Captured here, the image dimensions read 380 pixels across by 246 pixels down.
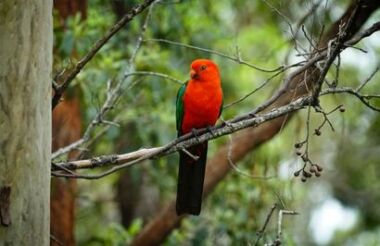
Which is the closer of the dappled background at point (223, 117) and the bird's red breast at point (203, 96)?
the bird's red breast at point (203, 96)

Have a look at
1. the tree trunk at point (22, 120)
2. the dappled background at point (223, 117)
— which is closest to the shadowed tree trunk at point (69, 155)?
the dappled background at point (223, 117)

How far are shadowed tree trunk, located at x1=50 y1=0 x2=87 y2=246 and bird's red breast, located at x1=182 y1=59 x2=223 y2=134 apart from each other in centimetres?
149

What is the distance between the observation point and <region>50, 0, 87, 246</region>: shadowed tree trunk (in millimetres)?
5906

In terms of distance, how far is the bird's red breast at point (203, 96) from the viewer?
15.4 ft

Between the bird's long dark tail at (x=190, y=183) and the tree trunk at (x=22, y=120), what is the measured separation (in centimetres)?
161

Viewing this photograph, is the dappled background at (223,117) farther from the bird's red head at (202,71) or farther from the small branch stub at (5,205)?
the small branch stub at (5,205)

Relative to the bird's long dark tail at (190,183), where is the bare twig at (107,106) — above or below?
above

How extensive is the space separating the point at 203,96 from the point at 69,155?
164 cm

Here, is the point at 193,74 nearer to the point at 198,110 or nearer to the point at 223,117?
the point at 198,110

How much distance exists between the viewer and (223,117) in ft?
21.0

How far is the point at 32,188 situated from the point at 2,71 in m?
0.50

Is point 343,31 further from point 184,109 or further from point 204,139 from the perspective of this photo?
point 184,109

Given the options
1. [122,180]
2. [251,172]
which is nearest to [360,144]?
[122,180]

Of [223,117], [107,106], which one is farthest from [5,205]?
[223,117]
